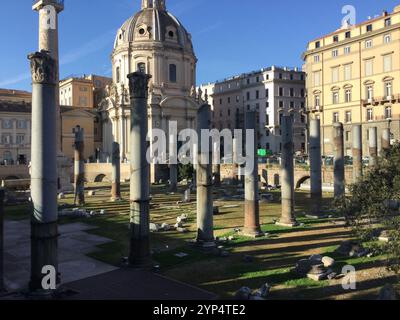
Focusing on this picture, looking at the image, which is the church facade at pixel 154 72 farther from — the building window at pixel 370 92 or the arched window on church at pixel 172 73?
the building window at pixel 370 92

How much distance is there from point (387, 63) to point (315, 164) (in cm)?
3137

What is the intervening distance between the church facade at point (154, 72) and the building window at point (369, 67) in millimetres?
23362

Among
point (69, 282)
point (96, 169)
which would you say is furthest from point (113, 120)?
point (69, 282)

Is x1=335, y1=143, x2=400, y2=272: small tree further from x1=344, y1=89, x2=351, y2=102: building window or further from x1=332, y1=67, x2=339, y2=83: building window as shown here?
x1=332, y1=67, x2=339, y2=83: building window

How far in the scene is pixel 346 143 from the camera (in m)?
50.8

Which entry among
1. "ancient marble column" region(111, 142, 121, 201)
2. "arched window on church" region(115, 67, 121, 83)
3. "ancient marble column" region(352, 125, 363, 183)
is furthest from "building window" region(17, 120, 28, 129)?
"ancient marble column" region(352, 125, 363, 183)

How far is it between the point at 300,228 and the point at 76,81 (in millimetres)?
64210

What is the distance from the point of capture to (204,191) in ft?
52.1

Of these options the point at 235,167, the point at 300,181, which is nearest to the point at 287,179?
the point at 300,181

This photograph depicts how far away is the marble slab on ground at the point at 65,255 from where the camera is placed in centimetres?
Result: 1261

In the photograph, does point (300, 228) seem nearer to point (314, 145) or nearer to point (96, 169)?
point (314, 145)

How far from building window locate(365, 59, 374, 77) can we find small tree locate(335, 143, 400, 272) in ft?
131

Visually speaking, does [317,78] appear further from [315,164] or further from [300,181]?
[315,164]
